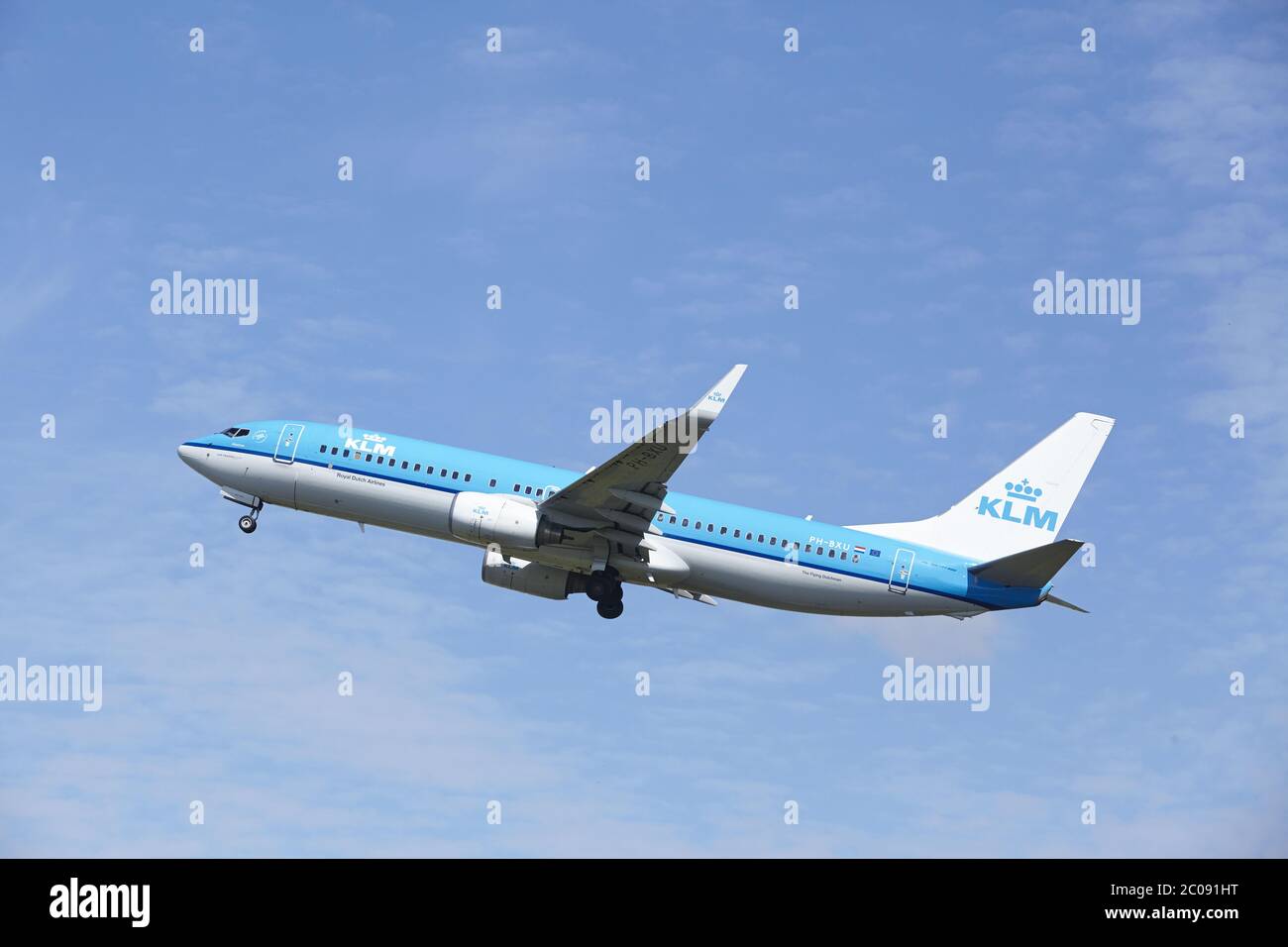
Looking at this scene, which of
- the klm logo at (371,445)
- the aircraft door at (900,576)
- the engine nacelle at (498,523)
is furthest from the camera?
the klm logo at (371,445)

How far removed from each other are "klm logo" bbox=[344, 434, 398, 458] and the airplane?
48mm

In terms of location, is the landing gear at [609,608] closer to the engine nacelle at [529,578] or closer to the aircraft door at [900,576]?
the engine nacelle at [529,578]

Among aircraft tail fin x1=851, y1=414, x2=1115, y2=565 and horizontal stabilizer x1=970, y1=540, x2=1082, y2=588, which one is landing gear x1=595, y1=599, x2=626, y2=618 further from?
horizontal stabilizer x1=970, y1=540, x2=1082, y2=588

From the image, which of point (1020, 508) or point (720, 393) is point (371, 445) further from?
point (1020, 508)

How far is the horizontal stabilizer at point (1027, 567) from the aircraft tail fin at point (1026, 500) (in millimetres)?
3003

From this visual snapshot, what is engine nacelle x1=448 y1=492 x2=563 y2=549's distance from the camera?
53.9 metres

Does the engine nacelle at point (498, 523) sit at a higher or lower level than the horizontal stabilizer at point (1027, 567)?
higher

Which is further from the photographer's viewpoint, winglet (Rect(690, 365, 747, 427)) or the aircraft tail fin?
the aircraft tail fin

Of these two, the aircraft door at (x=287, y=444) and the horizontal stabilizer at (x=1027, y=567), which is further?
the aircraft door at (x=287, y=444)

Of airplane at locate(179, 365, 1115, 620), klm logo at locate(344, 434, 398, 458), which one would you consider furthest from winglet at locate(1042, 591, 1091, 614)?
klm logo at locate(344, 434, 398, 458)

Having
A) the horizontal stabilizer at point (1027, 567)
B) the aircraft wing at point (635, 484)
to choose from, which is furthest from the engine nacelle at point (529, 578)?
the horizontal stabilizer at point (1027, 567)

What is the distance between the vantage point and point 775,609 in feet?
185

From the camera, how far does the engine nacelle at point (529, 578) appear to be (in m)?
58.8
